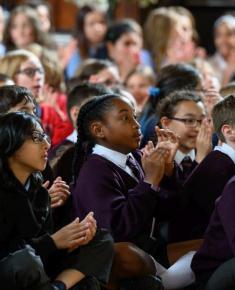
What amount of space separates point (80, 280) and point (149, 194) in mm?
413

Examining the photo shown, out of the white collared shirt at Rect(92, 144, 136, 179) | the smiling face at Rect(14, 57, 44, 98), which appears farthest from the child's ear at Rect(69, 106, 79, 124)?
the white collared shirt at Rect(92, 144, 136, 179)

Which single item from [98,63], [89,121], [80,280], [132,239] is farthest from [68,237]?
[98,63]

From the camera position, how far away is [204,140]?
3680 mm

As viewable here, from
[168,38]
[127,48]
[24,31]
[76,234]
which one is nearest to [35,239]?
[76,234]

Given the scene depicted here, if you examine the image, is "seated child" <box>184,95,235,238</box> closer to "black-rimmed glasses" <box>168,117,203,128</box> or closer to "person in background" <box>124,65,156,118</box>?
"black-rimmed glasses" <box>168,117,203,128</box>

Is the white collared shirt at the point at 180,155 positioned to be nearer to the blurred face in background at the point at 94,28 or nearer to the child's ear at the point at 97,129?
the child's ear at the point at 97,129

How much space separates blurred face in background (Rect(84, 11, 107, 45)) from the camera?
6668 millimetres

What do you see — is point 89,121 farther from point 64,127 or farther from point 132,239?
point 64,127

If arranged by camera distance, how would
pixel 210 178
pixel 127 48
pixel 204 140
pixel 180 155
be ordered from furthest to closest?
pixel 127 48
pixel 180 155
pixel 204 140
pixel 210 178

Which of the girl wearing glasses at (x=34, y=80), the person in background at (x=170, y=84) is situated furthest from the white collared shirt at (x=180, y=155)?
the girl wearing glasses at (x=34, y=80)

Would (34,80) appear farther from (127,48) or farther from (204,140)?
(127,48)

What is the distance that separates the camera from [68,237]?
2.94 metres

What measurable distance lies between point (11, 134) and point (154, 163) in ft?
1.86

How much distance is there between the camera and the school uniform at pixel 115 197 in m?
3.13
